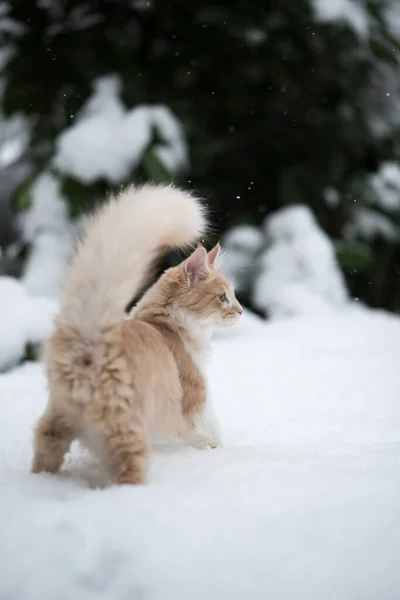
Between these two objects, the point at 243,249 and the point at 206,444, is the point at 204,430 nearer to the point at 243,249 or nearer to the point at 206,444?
the point at 206,444

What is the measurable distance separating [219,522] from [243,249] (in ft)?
11.2

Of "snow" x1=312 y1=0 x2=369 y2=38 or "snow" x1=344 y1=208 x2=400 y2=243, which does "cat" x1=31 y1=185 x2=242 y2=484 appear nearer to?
"snow" x1=312 y1=0 x2=369 y2=38

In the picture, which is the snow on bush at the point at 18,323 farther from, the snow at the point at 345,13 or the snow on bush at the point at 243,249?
the snow at the point at 345,13

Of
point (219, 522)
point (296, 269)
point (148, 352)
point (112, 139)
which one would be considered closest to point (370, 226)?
point (296, 269)

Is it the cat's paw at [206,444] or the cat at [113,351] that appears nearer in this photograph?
the cat at [113,351]

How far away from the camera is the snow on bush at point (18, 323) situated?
305 centimetres

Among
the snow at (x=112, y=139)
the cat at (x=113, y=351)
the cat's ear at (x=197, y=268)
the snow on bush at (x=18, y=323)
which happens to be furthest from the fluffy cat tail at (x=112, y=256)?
the snow at (x=112, y=139)

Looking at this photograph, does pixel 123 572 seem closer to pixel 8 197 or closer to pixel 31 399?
pixel 31 399

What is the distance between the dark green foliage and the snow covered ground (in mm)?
2399

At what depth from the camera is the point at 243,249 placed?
4516 millimetres

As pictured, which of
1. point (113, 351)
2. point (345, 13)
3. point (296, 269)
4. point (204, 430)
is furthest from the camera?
point (296, 269)

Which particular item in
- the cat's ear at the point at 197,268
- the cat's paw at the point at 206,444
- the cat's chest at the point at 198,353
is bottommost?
the cat's paw at the point at 206,444

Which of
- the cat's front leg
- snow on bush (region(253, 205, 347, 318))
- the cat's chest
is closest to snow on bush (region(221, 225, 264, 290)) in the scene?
snow on bush (region(253, 205, 347, 318))

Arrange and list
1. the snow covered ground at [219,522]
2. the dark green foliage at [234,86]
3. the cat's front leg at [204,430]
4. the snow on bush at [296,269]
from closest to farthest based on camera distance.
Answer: the snow covered ground at [219,522], the cat's front leg at [204,430], the dark green foliage at [234,86], the snow on bush at [296,269]
